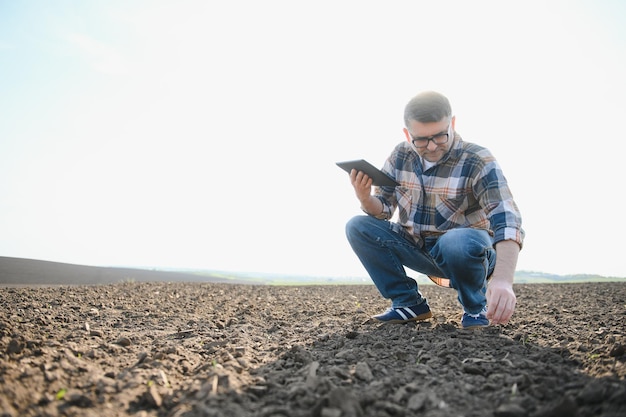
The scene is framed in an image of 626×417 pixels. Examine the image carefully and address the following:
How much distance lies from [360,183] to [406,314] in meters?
1.22

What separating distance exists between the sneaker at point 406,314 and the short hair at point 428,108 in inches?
64.2

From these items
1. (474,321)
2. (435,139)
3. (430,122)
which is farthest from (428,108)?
(474,321)

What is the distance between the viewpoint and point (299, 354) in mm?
2670

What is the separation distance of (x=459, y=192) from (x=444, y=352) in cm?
132

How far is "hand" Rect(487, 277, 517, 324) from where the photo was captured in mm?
2684

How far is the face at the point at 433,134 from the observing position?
328 centimetres

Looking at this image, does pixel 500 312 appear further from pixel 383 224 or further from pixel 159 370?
pixel 159 370

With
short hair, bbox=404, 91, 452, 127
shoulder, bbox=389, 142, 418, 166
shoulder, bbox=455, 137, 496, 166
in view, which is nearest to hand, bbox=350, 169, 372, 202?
shoulder, bbox=389, 142, 418, 166

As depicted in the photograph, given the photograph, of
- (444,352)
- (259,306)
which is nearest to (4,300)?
(259,306)

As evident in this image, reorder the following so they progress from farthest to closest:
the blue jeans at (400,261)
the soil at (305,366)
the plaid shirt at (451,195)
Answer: the blue jeans at (400,261), the plaid shirt at (451,195), the soil at (305,366)

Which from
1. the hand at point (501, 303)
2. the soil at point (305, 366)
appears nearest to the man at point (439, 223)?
the hand at point (501, 303)

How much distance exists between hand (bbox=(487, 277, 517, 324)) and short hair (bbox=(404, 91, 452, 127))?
1.27 metres

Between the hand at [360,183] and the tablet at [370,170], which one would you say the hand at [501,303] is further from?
the hand at [360,183]

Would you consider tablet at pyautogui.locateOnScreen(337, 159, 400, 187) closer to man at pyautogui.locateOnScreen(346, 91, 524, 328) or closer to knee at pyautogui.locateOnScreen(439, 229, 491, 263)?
man at pyautogui.locateOnScreen(346, 91, 524, 328)
